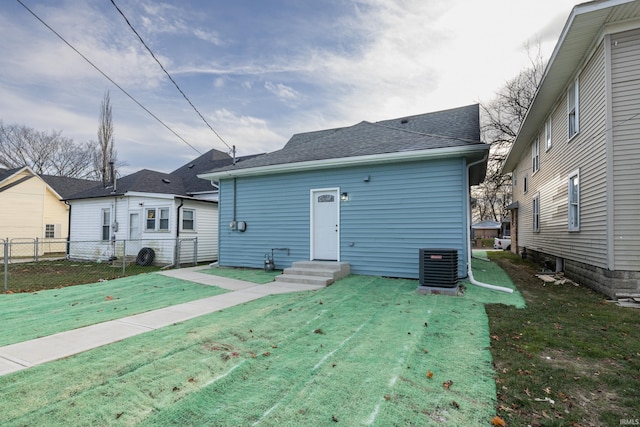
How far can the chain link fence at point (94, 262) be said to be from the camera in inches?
329

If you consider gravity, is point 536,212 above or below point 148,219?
above

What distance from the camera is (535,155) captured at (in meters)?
12.9

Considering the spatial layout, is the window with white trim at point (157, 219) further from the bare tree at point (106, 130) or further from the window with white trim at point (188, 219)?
the bare tree at point (106, 130)

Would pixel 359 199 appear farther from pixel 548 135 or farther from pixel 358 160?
pixel 548 135

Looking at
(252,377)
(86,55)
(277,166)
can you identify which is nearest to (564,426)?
(252,377)

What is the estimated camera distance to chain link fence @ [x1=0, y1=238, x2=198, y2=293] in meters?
8.37

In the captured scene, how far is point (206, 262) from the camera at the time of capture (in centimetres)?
1338

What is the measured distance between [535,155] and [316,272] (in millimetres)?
10981

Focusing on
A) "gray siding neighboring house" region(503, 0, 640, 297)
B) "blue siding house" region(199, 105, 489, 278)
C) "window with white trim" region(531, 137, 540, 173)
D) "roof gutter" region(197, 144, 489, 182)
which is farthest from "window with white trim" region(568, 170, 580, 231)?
"window with white trim" region(531, 137, 540, 173)

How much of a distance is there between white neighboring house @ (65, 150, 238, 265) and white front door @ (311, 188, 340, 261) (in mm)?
5044

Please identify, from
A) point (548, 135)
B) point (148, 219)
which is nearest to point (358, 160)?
point (548, 135)

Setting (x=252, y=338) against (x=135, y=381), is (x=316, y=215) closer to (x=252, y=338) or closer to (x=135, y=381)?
(x=252, y=338)

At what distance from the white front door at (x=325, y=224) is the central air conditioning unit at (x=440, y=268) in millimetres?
2652

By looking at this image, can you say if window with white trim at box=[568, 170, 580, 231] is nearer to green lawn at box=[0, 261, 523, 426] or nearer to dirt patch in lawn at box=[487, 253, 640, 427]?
dirt patch in lawn at box=[487, 253, 640, 427]
